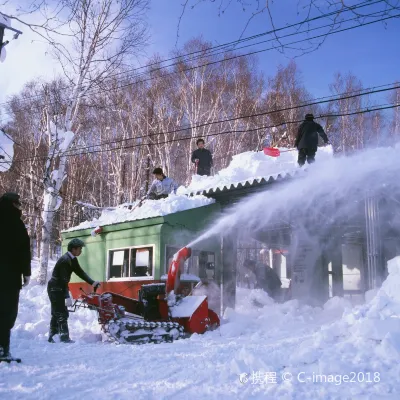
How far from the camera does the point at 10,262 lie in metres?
4.60

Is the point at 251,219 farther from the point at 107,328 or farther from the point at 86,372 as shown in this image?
the point at 86,372

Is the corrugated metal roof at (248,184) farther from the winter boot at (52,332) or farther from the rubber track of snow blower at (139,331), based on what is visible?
the winter boot at (52,332)

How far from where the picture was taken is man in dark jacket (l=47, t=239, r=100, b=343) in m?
6.55

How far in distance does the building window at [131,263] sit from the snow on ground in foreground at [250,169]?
8.09ft

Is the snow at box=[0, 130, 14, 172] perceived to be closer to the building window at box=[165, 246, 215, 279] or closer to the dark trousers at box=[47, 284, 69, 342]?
the dark trousers at box=[47, 284, 69, 342]

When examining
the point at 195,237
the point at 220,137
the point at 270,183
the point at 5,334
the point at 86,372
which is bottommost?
the point at 86,372

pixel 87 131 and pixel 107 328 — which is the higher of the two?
pixel 87 131

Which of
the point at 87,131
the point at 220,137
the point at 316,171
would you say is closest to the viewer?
the point at 316,171

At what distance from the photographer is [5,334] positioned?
14.4 feet

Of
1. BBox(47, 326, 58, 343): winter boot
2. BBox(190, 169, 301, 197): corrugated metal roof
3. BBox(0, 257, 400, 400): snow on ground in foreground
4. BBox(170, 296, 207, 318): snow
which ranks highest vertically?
BBox(190, 169, 301, 197): corrugated metal roof

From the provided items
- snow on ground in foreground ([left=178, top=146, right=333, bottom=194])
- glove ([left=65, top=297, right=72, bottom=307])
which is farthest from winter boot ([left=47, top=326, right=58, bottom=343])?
snow on ground in foreground ([left=178, top=146, right=333, bottom=194])

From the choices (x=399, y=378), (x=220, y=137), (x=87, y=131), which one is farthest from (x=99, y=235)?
(x=87, y=131)

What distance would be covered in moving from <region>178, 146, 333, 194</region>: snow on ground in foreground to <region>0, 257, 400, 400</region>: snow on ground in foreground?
5.97 metres

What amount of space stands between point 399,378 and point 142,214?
863cm
